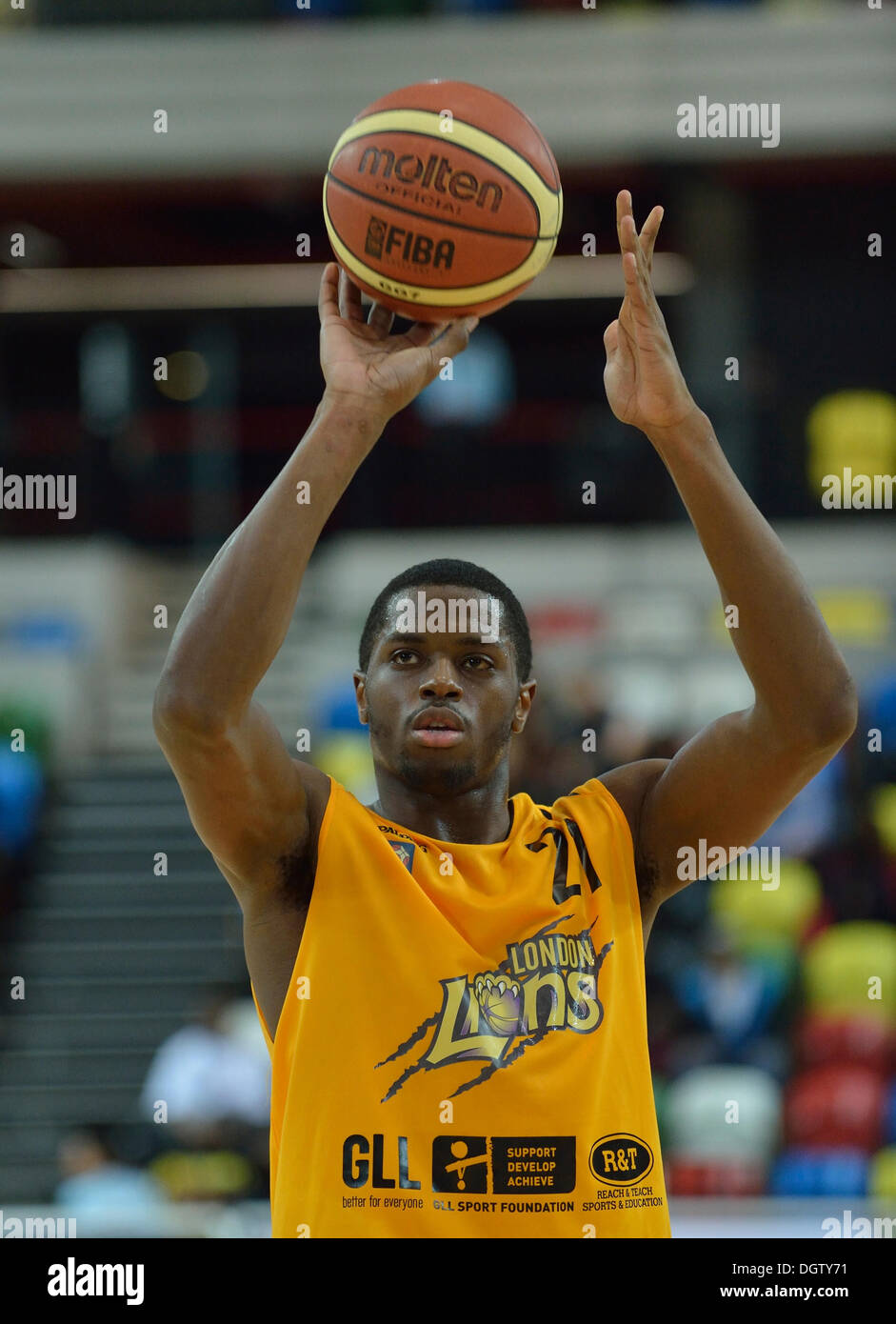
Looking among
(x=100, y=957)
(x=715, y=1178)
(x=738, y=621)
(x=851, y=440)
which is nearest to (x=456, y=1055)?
(x=738, y=621)

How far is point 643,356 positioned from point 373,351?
403 millimetres

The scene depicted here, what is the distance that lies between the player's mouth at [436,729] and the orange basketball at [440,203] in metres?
0.65

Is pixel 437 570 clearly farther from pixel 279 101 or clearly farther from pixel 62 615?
pixel 279 101

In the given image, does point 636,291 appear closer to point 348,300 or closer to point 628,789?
point 348,300

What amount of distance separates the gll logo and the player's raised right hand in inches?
42.5

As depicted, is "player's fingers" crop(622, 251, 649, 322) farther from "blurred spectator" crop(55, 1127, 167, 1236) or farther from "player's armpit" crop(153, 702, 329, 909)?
"blurred spectator" crop(55, 1127, 167, 1236)

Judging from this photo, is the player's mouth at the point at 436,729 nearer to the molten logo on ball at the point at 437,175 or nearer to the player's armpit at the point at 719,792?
the player's armpit at the point at 719,792

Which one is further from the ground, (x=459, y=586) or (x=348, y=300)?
(x=348, y=300)

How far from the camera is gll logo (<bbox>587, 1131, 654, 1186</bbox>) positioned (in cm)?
237

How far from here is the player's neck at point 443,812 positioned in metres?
2.62

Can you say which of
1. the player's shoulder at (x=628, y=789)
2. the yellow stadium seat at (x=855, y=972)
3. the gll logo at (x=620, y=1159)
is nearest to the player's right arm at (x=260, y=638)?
the player's shoulder at (x=628, y=789)

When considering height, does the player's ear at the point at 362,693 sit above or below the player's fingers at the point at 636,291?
below

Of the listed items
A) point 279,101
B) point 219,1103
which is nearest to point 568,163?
point 279,101

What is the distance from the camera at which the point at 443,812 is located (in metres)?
2.63
